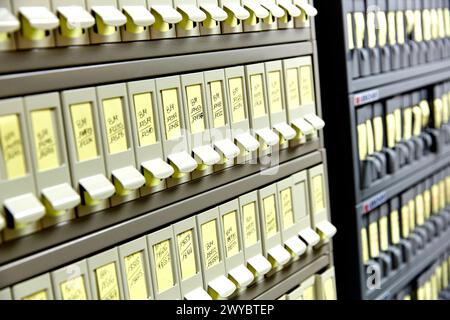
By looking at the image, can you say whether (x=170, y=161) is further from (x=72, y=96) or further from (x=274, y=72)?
(x=274, y=72)

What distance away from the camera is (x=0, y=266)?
1106mm

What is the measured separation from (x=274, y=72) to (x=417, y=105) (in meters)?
1.19

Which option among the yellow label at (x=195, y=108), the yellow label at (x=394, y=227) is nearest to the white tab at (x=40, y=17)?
the yellow label at (x=195, y=108)

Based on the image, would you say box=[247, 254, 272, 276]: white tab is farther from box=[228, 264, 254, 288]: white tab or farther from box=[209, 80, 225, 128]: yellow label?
box=[209, 80, 225, 128]: yellow label

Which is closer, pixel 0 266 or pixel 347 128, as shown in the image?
pixel 0 266

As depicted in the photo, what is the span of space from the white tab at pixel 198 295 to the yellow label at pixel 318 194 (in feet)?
2.01

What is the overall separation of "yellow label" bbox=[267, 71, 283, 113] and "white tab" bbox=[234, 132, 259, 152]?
6.6 inches

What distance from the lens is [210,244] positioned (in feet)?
5.22

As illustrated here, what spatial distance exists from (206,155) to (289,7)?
0.59 meters

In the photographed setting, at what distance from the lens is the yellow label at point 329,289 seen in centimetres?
207

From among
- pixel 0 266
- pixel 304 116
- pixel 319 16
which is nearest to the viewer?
pixel 0 266
